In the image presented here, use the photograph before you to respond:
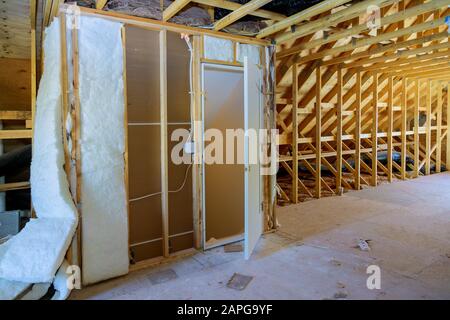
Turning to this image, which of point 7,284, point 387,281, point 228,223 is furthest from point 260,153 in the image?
point 7,284

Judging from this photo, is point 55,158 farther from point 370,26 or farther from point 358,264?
point 370,26

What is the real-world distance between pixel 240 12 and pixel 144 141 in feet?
4.76

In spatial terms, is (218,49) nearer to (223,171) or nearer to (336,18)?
(336,18)

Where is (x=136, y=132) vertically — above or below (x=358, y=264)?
above

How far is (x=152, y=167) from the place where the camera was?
3.01 meters

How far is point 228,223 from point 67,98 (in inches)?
80.7

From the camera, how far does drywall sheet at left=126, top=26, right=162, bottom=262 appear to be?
2859 millimetres

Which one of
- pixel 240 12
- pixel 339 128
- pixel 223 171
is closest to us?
pixel 240 12

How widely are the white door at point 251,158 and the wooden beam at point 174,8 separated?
695mm

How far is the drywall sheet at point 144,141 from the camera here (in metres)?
2.86

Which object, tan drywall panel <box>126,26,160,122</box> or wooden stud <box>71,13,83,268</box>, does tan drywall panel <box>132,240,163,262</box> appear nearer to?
wooden stud <box>71,13,83,268</box>

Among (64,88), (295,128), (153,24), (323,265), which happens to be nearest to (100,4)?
(153,24)

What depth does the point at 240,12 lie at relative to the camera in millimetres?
2729

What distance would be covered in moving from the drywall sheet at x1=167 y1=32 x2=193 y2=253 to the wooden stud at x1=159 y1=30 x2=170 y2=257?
9 cm
